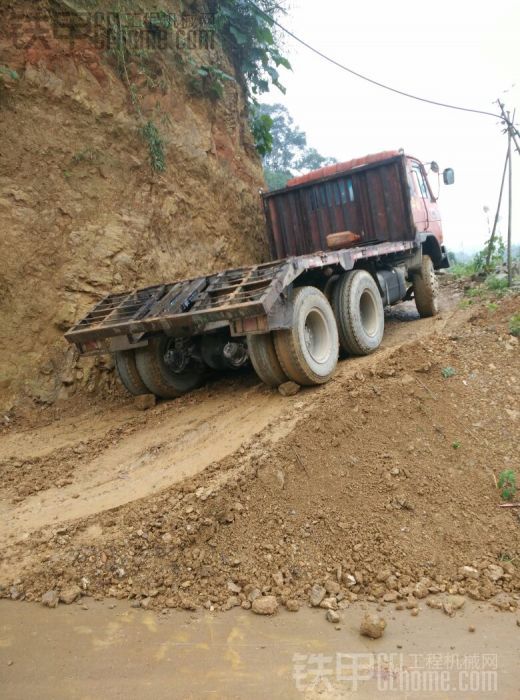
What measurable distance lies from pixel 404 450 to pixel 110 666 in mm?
2680

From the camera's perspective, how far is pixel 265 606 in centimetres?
294

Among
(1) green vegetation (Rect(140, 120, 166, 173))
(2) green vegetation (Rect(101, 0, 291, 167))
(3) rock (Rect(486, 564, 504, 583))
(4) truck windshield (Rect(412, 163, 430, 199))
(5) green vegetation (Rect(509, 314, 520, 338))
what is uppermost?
(2) green vegetation (Rect(101, 0, 291, 167))

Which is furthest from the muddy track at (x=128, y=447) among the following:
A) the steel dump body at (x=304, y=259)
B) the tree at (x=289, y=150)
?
the tree at (x=289, y=150)

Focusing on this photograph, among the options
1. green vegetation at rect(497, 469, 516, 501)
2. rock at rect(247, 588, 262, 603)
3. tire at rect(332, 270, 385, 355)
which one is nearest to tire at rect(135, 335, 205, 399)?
tire at rect(332, 270, 385, 355)

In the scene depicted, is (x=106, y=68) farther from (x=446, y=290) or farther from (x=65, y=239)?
(x=446, y=290)

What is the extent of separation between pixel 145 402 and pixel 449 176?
22.8 ft

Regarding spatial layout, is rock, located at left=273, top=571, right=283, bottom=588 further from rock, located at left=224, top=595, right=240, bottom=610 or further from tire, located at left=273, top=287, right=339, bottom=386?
tire, located at left=273, top=287, right=339, bottom=386

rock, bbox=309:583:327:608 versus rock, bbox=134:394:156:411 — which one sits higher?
rock, bbox=134:394:156:411

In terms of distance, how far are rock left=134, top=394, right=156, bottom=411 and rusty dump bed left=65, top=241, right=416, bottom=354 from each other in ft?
2.55

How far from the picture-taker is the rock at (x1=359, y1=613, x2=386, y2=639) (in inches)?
107

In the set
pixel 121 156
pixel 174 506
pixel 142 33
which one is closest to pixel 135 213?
pixel 121 156

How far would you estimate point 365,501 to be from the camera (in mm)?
3768

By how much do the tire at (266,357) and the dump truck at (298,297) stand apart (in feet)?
0.04

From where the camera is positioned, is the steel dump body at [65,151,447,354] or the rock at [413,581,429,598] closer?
the rock at [413,581,429,598]
